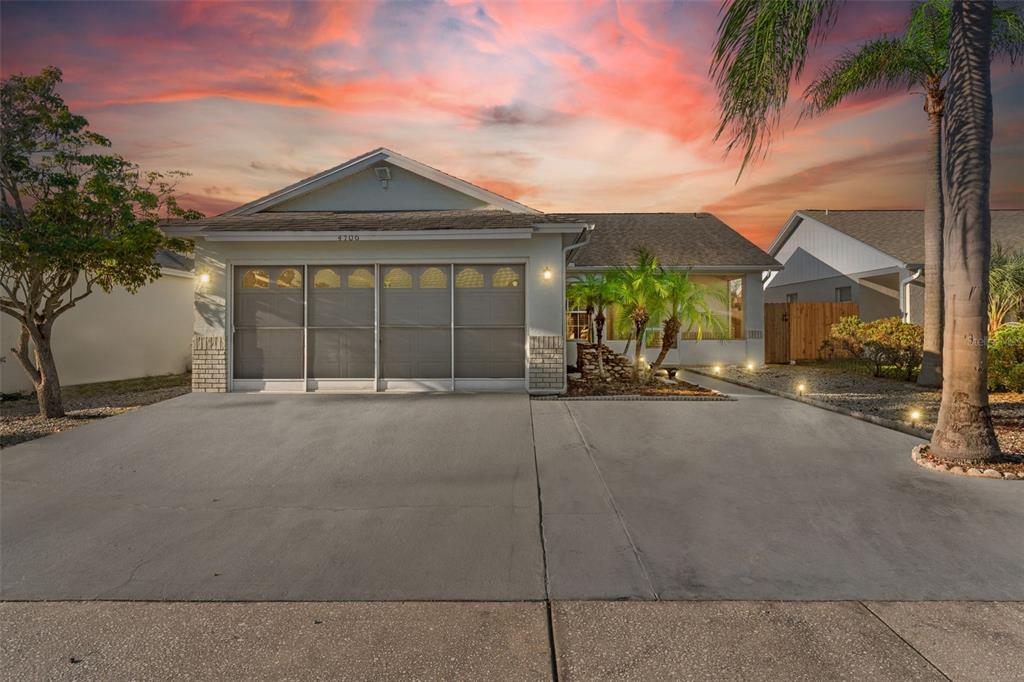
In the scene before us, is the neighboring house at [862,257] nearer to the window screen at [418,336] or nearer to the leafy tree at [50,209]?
the window screen at [418,336]

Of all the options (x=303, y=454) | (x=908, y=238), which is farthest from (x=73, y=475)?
(x=908, y=238)

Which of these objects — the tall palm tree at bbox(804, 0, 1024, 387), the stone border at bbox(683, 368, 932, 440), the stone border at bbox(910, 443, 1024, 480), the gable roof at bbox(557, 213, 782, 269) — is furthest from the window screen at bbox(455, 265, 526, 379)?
the tall palm tree at bbox(804, 0, 1024, 387)

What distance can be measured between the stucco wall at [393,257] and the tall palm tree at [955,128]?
15.1 feet

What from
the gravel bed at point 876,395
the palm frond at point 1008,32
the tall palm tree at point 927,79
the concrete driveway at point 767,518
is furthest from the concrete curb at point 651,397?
the palm frond at point 1008,32

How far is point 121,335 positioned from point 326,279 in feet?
27.0

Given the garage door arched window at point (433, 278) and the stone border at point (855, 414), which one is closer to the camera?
the stone border at point (855, 414)

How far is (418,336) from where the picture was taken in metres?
10.9

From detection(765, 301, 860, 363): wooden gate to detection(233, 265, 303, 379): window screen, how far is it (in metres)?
15.3

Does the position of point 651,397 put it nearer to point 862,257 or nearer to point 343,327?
point 343,327

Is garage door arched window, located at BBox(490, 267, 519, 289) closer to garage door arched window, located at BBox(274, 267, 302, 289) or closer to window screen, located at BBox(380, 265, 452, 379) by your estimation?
window screen, located at BBox(380, 265, 452, 379)

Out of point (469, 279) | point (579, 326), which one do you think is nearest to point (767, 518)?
point (469, 279)

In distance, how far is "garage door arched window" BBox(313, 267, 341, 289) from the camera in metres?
11.0

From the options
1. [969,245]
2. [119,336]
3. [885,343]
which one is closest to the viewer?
[969,245]

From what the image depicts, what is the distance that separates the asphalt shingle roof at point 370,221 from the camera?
34.7 feet
